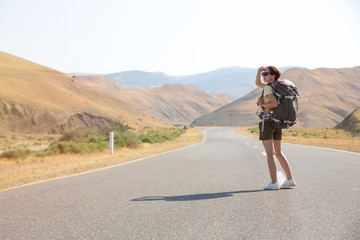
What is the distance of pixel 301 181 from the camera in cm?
735

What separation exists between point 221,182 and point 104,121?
6122 cm

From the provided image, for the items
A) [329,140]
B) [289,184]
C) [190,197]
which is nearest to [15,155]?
[190,197]

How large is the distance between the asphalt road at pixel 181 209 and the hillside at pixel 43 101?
4167 cm

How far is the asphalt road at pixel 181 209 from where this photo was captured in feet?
12.7

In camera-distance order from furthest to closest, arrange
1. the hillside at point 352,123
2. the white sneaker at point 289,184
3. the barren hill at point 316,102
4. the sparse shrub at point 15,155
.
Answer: the barren hill at point 316,102
the hillside at point 352,123
the sparse shrub at point 15,155
the white sneaker at point 289,184

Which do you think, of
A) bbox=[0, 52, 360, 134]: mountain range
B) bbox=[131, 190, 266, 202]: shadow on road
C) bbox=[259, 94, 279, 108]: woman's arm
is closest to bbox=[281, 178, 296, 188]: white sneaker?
bbox=[131, 190, 266, 202]: shadow on road

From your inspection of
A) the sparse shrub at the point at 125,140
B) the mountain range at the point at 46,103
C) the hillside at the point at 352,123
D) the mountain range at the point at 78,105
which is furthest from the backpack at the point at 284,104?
the hillside at the point at 352,123

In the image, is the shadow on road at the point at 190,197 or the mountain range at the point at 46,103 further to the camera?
the mountain range at the point at 46,103

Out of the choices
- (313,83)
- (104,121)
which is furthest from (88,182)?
(313,83)

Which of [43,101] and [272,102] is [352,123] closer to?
[43,101]

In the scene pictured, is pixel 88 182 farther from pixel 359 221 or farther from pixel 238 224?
pixel 359 221

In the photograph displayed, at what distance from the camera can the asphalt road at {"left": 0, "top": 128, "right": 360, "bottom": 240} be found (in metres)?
3.86

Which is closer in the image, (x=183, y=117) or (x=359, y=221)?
(x=359, y=221)

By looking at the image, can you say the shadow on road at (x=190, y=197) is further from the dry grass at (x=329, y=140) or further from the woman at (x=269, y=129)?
the dry grass at (x=329, y=140)
